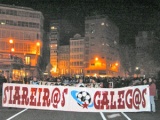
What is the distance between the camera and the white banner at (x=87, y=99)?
14266mm

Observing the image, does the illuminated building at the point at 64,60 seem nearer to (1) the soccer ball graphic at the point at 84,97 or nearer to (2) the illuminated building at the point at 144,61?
(2) the illuminated building at the point at 144,61

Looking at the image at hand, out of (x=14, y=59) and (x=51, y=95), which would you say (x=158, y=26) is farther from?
(x=14, y=59)

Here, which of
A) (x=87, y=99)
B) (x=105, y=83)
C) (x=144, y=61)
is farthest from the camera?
(x=144, y=61)

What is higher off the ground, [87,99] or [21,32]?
[21,32]

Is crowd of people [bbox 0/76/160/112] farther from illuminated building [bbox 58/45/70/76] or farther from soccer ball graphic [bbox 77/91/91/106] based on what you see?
illuminated building [bbox 58/45/70/76]

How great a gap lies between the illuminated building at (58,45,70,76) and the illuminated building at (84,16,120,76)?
712 cm

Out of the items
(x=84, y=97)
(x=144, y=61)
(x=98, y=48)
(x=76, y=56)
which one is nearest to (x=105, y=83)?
(x=84, y=97)

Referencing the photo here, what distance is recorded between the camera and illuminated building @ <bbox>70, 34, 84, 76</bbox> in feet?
358

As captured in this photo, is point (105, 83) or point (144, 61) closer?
point (105, 83)

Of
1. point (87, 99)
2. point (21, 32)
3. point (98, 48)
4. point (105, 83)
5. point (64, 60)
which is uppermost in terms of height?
point (21, 32)

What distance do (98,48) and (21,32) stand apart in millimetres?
42306

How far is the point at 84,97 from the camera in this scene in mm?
14523

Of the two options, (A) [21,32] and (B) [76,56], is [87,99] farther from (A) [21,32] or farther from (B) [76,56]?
(B) [76,56]

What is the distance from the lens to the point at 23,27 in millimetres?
72375
